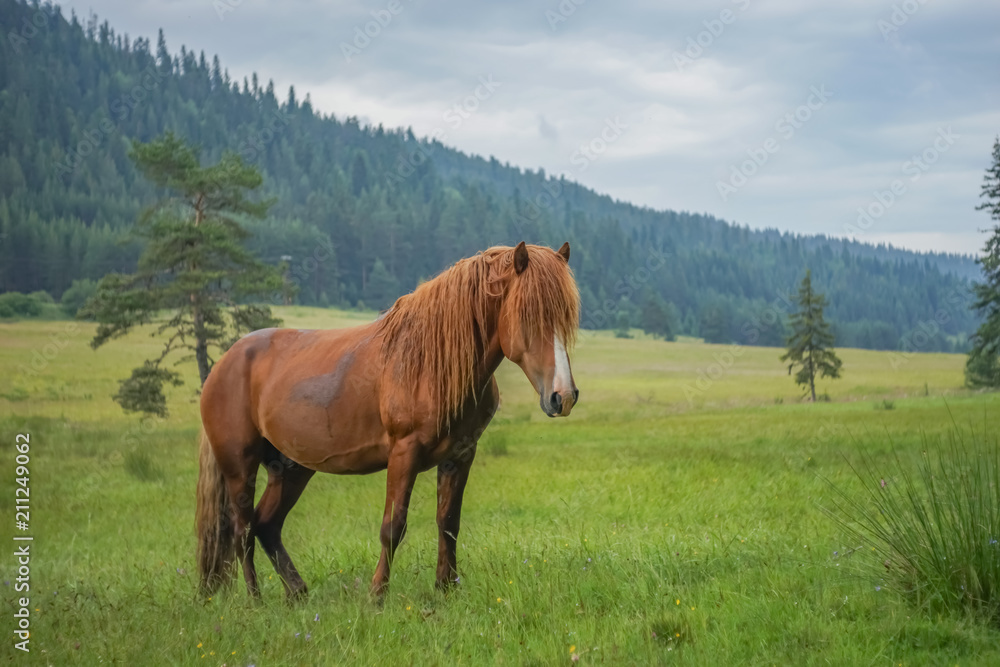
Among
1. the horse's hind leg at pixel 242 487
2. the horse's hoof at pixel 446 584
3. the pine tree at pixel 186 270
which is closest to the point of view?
the horse's hoof at pixel 446 584

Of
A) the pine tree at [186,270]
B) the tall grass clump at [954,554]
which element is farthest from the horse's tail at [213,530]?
the pine tree at [186,270]

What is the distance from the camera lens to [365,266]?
302 feet

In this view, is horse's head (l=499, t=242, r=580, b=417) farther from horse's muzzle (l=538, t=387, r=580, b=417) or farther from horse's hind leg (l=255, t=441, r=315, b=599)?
horse's hind leg (l=255, t=441, r=315, b=599)

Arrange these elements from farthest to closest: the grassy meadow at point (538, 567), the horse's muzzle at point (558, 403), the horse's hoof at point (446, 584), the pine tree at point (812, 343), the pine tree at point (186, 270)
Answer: the pine tree at point (812, 343) < the pine tree at point (186, 270) < the horse's hoof at point (446, 584) < the horse's muzzle at point (558, 403) < the grassy meadow at point (538, 567)

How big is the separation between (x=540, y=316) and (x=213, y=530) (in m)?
3.70

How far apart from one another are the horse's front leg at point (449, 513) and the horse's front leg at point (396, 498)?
346 millimetres

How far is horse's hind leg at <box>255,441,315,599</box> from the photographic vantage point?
19.5ft

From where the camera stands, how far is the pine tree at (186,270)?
73.9ft

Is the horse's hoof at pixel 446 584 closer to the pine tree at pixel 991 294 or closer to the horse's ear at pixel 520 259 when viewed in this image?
the horse's ear at pixel 520 259

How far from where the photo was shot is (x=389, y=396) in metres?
5.06

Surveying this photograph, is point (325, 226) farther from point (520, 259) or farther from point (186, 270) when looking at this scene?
point (520, 259)

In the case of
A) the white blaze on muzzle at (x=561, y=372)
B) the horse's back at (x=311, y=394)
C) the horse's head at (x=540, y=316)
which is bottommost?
the horse's back at (x=311, y=394)

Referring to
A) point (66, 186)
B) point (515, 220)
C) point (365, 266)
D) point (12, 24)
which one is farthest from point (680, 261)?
point (12, 24)

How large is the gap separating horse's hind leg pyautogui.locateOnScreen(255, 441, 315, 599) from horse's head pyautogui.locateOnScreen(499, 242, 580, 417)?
2.55 m
